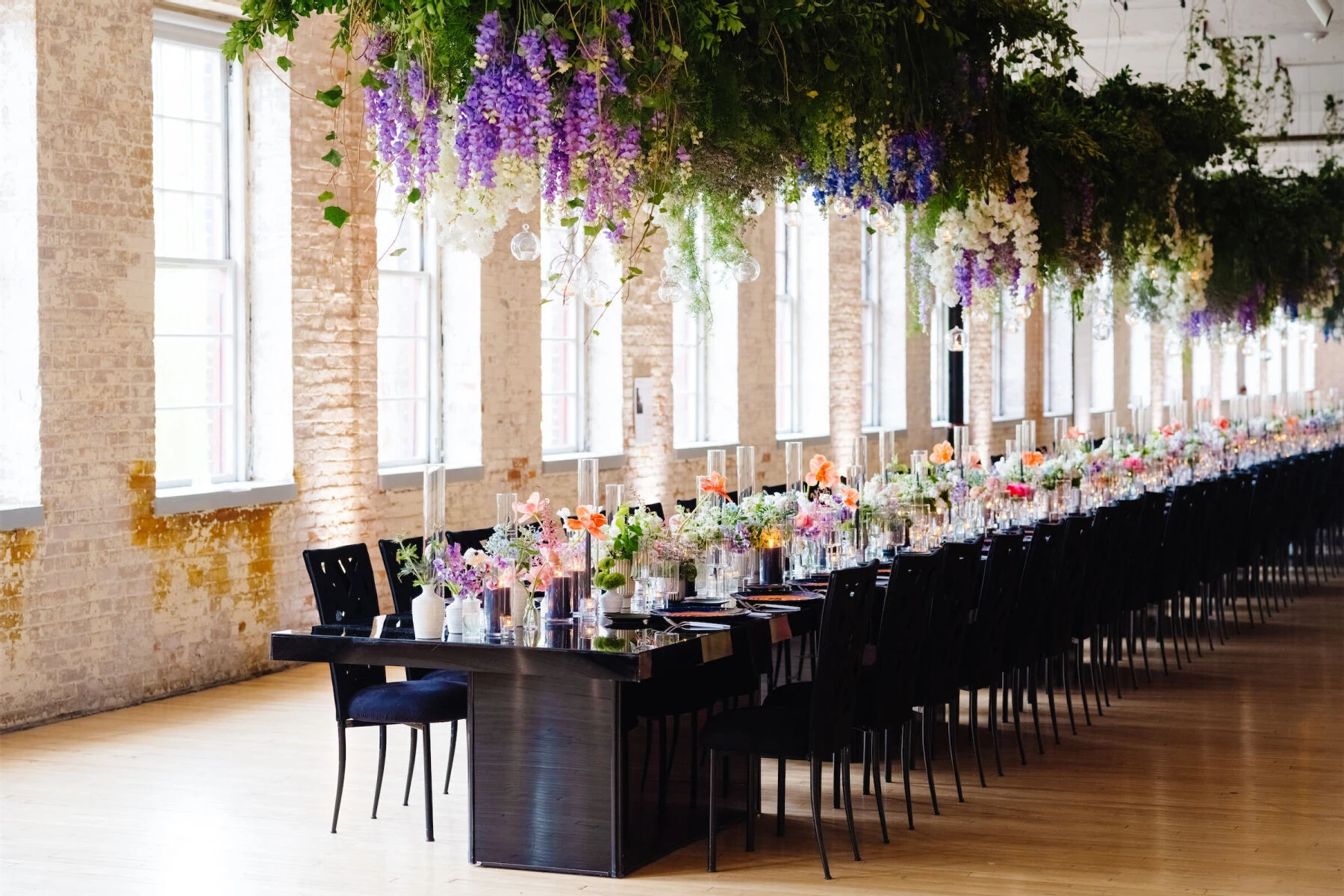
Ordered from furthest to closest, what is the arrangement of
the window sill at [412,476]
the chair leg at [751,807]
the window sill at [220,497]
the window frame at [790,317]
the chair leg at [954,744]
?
the window frame at [790,317] → the window sill at [412,476] → the window sill at [220,497] → the chair leg at [954,744] → the chair leg at [751,807]

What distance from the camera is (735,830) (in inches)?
229

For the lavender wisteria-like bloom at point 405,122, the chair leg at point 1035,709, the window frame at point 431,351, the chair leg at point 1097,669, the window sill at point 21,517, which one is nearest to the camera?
the lavender wisteria-like bloom at point 405,122

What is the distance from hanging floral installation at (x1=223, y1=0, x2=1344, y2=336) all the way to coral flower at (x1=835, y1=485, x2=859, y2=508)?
1.12 metres

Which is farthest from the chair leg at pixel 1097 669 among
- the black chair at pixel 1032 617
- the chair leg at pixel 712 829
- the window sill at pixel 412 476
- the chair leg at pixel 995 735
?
the window sill at pixel 412 476

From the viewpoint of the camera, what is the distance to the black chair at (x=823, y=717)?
524cm

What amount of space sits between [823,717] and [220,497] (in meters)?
4.39

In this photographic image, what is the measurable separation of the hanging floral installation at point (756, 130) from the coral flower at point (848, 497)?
112 cm

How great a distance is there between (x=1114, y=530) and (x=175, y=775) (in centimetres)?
Result: 452

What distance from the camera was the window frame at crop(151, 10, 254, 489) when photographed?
9031 mm

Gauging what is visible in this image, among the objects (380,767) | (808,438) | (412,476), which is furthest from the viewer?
(808,438)

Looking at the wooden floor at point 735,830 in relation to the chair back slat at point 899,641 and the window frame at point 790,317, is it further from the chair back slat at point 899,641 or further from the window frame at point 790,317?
the window frame at point 790,317

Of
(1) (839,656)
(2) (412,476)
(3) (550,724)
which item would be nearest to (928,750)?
(1) (839,656)

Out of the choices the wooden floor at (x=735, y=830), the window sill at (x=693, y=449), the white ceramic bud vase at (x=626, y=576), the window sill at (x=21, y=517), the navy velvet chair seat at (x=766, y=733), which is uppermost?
the window sill at (x=693, y=449)

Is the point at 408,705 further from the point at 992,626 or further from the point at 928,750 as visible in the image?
the point at 992,626
